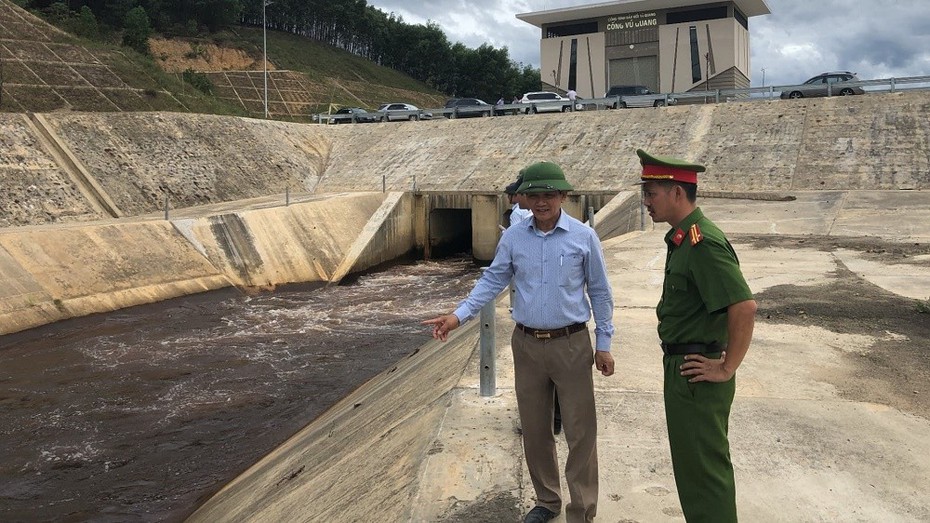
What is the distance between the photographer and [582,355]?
12.4 ft

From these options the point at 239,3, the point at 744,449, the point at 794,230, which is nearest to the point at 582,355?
the point at 744,449

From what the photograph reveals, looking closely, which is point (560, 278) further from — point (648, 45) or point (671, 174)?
point (648, 45)

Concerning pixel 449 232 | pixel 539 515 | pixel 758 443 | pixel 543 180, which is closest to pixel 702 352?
pixel 543 180

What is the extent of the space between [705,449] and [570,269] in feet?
4.06

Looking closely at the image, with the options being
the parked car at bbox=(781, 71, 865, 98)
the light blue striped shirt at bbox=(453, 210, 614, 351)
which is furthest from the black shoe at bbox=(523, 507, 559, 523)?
the parked car at bbox=(781, 71, 865, 98)

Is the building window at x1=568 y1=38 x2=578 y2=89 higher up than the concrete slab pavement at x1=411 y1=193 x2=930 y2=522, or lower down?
higher up

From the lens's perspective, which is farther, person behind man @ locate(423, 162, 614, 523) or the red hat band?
person behind man @ locate(423, 162, 614, 523)

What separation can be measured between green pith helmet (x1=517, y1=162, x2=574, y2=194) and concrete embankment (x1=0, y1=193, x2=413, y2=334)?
44.9 ft

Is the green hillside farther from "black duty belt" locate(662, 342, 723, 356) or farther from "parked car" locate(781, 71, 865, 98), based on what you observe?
"black duty belt" locate(662, 342, 723, 356)

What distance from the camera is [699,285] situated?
3020 mm

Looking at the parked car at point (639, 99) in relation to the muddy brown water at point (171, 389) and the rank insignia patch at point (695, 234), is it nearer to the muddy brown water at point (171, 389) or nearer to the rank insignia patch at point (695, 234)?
the muddy brown water at point (171, 389)

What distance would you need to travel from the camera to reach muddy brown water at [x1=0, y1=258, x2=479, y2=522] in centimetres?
786

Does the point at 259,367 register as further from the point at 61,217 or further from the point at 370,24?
the point at 370,24

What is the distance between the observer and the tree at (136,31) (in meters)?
49.3
